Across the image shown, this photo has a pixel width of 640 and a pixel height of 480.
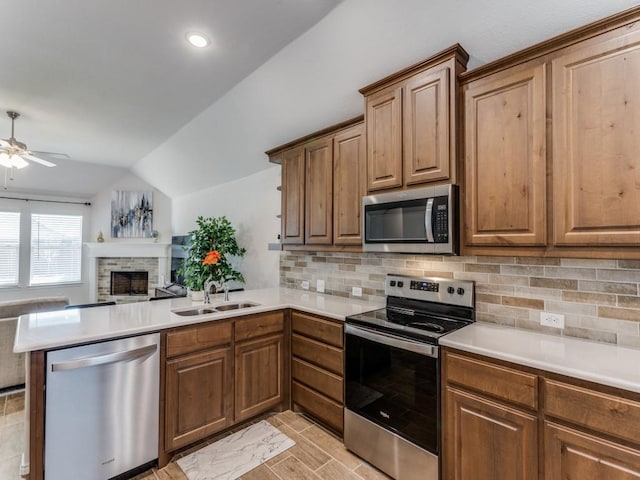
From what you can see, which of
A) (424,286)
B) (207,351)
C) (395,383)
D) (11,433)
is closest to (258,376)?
(207,351)

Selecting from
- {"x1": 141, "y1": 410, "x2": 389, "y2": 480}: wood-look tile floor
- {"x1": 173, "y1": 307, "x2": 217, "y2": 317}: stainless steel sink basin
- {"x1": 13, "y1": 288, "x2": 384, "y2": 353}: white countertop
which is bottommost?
{"x1": 141, "y1": 410, "x2": 389, "y2": 480}: wood-look tile floor

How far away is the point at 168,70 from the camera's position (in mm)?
2799

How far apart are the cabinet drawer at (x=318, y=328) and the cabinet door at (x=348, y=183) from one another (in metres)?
0.69

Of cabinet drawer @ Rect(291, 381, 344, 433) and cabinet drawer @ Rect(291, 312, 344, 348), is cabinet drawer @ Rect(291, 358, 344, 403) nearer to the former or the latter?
cabinet drawer @ Rect(291, 381, 344, 433)

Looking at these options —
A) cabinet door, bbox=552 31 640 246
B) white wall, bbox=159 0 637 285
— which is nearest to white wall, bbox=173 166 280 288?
white wall, bbox=159 0 637 285

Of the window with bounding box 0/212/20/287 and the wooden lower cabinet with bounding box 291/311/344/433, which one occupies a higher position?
the window with bounding box 0/212/20/287

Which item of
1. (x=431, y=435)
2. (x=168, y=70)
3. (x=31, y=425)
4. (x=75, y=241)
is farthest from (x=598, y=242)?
(x=75, y=241)

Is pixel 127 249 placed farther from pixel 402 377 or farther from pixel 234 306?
pixel 402 377

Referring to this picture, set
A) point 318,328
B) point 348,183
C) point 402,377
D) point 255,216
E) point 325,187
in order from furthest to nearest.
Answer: point 255,216 < point 325,187 < point 348,183 < point 318,328 < point 402,377

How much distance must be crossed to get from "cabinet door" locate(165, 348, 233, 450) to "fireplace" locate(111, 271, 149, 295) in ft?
17.9

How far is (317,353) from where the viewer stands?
8.27ft

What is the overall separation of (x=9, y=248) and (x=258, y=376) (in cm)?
620

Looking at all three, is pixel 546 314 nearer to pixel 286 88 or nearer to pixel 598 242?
pixel 598 242

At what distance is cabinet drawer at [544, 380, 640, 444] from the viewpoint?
1.21 m
